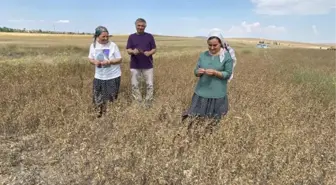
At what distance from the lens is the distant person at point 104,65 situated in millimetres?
4953

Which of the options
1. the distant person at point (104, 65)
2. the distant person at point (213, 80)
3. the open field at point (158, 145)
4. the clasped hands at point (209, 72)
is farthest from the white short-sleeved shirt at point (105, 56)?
the clasped hands at point (209, 72)

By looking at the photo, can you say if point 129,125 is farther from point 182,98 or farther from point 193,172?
point 182,98

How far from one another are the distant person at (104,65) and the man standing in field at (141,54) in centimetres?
56

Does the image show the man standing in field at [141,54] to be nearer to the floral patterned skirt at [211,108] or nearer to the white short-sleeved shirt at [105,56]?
the white short-sleeved shirt at [105,56]

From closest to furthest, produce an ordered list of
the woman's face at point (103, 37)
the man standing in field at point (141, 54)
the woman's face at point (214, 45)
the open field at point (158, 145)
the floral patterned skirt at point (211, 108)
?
1. the open field at point (158, 145)
2. the woman's face at point (214, 45)
3. the floral patterned skirt at point (211, 108)
4. the woman's face at point (103, 37)
5. the man standing in field at point (141, 54)

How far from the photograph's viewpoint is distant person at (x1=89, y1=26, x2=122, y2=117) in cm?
495

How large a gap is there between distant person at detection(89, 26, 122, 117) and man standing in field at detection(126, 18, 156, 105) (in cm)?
56

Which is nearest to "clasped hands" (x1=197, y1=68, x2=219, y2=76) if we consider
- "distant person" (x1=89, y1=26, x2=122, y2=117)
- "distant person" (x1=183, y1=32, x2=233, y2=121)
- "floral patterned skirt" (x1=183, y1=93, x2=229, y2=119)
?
"distant person" (x1=183, y1=32, x2=233, y2=121)

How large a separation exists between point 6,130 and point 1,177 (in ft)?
4.37

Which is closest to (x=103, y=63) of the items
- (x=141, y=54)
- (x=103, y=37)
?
(x=103, y=37)

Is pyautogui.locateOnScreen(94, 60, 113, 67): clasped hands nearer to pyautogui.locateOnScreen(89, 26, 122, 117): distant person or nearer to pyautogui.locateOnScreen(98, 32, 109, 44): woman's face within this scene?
pyautogui.locateOnScreen(89, 26, 122, 117): distant person

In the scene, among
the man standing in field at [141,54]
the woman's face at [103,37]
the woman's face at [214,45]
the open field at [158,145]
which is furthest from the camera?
the man standing in field at [141,54]

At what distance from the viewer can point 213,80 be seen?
402 cm

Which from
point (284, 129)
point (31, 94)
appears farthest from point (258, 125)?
point (31, 94)
